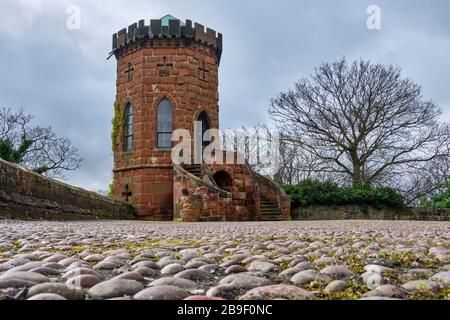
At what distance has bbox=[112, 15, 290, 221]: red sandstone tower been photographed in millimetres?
19766

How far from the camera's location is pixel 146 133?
2034 centimetres

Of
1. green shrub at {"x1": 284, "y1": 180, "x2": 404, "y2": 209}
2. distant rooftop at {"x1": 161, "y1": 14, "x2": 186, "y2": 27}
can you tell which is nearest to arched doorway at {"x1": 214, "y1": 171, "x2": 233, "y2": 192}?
green shrub at {"x1": 284, "y1": 180, "x2": 404, "y2": 209}

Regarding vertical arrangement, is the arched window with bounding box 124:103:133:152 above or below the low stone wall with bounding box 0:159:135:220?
above

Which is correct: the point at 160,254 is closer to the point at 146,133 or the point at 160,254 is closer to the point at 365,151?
the point at 146,133

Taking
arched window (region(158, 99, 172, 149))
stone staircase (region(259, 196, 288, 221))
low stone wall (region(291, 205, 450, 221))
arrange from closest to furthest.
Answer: stone staircase (region(259, 196, 288, 221))
arched window (region(158, 99, 172, 149))
low stone wall (region(291, 205, 450, 221))

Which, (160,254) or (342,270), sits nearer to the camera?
(342,270)

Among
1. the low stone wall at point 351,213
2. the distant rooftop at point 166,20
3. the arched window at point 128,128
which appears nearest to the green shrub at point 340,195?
the low stone wall at point 351,213

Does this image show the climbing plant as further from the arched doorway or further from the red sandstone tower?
the arched doorway

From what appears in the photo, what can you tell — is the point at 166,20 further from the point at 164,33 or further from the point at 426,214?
the point at 426,214

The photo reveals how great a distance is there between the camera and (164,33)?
68.1 feet

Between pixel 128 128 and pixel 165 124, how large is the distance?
6.49 feet

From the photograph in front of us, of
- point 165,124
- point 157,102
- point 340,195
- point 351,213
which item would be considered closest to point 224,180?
point 165,124
